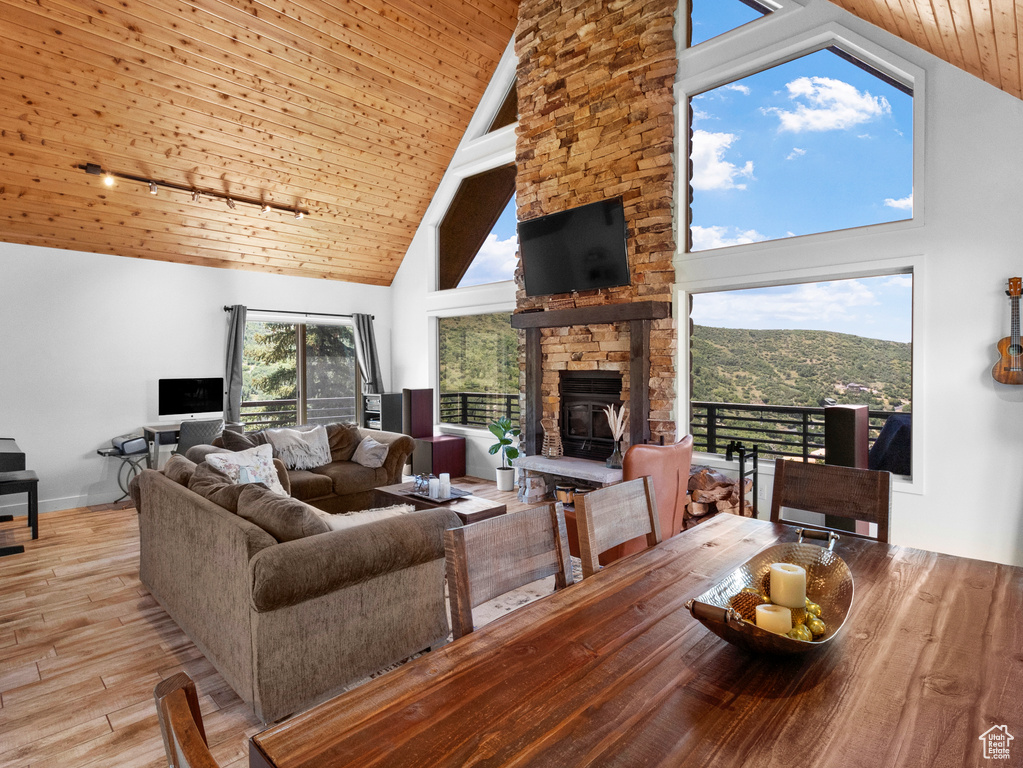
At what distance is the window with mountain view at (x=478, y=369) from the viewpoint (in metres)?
6.72

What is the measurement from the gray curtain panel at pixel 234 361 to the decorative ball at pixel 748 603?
655 centimetres

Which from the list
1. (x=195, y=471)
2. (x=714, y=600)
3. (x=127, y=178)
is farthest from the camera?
(x=127, y=178)

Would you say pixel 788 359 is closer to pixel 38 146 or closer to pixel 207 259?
pixel 207 259

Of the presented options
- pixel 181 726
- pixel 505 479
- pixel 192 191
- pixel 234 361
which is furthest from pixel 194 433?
pixel 181 726

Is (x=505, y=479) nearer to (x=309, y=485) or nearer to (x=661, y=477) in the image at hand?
(x=309, y=485)

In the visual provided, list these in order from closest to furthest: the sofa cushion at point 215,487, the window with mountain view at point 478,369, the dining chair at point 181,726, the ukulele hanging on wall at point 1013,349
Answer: the dining chair at point 181,726 < the sofa cushion at point 215,487 < the ukulele hanging on wall at point 1013,349 < the window with mountain view at point 478,369

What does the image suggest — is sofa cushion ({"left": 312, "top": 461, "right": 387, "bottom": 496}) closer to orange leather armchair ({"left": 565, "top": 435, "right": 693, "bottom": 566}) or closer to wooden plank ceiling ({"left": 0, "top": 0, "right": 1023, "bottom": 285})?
orange leather armchair ({"left": 565, "top": 435, "right": 693, "bottom": 566})

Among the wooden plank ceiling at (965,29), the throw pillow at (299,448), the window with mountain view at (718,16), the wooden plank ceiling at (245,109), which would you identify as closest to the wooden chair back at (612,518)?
the wooden plank ceiling at (965,29)

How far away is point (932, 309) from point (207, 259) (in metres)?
6.82

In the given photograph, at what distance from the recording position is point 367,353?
25.3ft

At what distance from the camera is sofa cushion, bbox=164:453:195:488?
10.1 feet

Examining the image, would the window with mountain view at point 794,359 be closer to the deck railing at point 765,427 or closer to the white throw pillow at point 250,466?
the deck railing at point 765,427

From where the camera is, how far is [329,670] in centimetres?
225

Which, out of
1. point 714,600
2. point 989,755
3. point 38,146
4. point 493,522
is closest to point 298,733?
point 493,522
